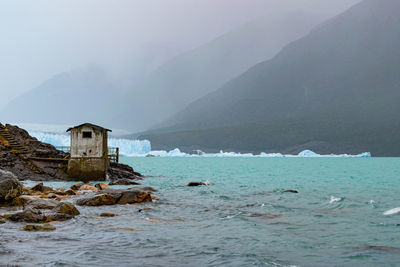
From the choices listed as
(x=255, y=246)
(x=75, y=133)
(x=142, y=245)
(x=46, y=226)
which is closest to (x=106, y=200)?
(x=46, y=226)

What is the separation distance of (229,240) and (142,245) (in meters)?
3.25

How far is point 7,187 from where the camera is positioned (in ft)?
71.5

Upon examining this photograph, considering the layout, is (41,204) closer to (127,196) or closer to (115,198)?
(115,198)

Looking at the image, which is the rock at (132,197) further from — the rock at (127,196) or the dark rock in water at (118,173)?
the dark rock in water at (118,173)

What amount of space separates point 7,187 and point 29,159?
23.9 m

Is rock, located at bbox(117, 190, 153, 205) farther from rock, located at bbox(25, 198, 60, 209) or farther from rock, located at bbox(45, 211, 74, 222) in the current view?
rock, located at bbox(45, 211, 74, 222)

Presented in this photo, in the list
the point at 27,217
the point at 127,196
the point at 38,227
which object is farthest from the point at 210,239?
the point at 127,196

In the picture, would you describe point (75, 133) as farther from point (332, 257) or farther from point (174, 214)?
point (332, 257)

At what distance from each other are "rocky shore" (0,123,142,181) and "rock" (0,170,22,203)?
21618 millimetres

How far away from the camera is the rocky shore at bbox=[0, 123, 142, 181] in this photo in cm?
4309

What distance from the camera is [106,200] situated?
24562 millimetres

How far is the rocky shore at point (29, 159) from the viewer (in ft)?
141

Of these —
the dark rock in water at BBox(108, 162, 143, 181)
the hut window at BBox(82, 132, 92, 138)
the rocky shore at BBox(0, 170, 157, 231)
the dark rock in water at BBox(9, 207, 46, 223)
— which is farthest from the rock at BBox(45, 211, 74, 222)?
the dark rock in water at BBox(108, 162, 143, 181)

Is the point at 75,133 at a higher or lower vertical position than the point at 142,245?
higher
